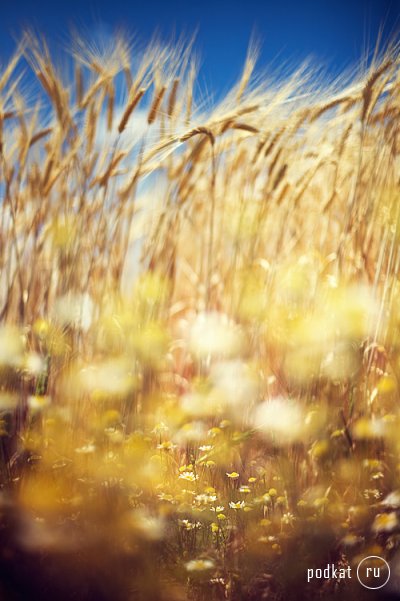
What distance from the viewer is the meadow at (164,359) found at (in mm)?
917

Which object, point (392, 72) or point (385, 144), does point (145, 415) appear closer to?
point (385, 144)

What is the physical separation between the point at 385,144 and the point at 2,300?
808mm

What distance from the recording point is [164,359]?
44.6 inches

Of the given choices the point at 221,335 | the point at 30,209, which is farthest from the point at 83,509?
the point at 30,209

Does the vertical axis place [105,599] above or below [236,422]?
below

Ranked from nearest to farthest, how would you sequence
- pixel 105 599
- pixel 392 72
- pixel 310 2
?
pixel 105 599, pixel 392 72, pixel 310 2

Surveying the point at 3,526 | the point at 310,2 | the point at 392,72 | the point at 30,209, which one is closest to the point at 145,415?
the point at 3,526

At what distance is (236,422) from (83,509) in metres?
0.32

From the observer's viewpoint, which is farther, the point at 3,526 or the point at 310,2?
the point at 310,2

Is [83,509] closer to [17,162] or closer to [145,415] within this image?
[145,415]

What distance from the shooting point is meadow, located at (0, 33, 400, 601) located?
92 cm

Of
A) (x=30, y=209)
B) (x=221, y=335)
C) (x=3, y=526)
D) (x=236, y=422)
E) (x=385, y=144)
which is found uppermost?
(x=385, y=144)

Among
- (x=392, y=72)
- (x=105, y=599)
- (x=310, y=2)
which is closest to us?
(x=105, y=599)

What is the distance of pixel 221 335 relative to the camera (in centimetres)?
110
